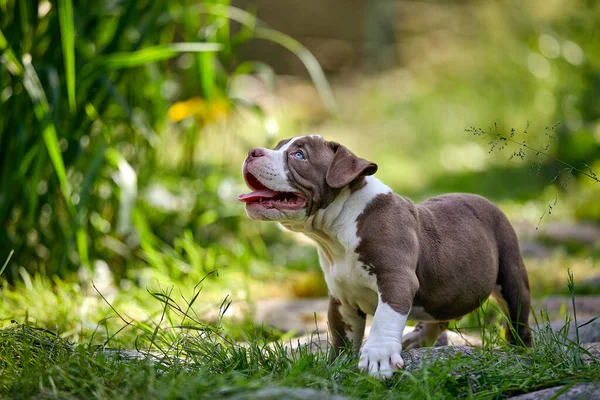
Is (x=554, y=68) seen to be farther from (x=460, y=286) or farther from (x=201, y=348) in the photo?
(x=201, y=348)

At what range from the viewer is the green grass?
210 centimetres

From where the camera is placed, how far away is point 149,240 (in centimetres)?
434

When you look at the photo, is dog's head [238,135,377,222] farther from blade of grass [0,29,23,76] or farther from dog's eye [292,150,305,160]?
blade of grass [0,29,23,76]

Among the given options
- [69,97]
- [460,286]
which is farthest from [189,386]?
[69,97]

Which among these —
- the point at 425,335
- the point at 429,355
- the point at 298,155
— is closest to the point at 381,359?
Result: the point at 429,355

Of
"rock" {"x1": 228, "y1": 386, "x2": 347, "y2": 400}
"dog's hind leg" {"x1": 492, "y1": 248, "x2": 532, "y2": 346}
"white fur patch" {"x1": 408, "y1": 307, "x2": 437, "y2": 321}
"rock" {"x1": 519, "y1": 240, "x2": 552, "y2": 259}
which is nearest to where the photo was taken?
"rock" {"x1": 228, "y1": 386, "x2": 347, "y2": 400}

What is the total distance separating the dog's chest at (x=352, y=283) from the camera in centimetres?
263

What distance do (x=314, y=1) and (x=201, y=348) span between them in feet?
36.8

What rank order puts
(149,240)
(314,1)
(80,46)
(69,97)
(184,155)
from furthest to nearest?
(314,1)
(184,155)
(149,240)
(80,46)
(69,97)

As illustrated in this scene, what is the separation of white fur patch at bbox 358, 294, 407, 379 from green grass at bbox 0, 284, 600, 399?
0.13 feet

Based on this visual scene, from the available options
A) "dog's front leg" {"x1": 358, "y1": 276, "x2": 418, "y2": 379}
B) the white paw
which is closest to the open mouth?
"dog's front leg" {"x1": 358, "y1": 276, "x2": 418, "y2": 379}

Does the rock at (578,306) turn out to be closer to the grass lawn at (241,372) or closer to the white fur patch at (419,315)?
the white fur patch at (419,315)

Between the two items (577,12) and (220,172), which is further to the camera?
(577,12)

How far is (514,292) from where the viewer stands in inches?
118
